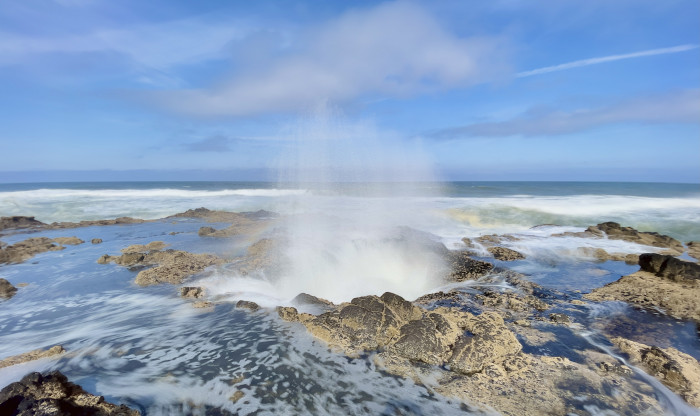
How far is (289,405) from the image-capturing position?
4.02m

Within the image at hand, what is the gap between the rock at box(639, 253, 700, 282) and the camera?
7.49 meters

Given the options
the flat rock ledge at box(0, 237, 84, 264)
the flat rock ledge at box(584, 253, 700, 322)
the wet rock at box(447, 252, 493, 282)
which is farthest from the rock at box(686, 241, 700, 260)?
the flat rock ledge at box(0, 237, 84, 264)

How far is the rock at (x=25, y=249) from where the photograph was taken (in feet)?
38.6

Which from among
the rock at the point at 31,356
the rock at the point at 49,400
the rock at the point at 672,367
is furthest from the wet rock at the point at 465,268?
the rock at the point at 31,356

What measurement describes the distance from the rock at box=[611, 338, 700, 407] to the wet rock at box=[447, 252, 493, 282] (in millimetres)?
4354

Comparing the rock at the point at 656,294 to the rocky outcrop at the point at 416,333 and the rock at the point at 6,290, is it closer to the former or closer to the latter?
the rocky outcrop at the point at 416,333

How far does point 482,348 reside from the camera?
15.0ft

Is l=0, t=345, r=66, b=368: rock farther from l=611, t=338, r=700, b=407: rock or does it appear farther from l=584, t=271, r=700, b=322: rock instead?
l=584, t=271, r=700, b=322: rock

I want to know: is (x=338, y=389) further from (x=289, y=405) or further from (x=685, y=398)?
(x=685, y=398)

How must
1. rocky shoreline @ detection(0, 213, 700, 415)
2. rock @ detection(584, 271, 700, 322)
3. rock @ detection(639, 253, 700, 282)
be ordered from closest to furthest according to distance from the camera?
rocky shoreline @ detection(0, 213, 700, 415) → rock @ detection(584, 271, 700, 322) → rock @ detection(639, 253, 700, 282)

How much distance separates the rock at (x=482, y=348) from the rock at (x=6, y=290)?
1044cm

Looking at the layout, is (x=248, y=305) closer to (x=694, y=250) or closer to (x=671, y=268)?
(x=671, y=268)

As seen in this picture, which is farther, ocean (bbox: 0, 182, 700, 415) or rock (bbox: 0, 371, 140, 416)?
ocean (bbox: 0, 182, 700, 415)

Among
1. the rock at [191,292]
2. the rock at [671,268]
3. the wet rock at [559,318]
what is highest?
the rock at [671,268]
